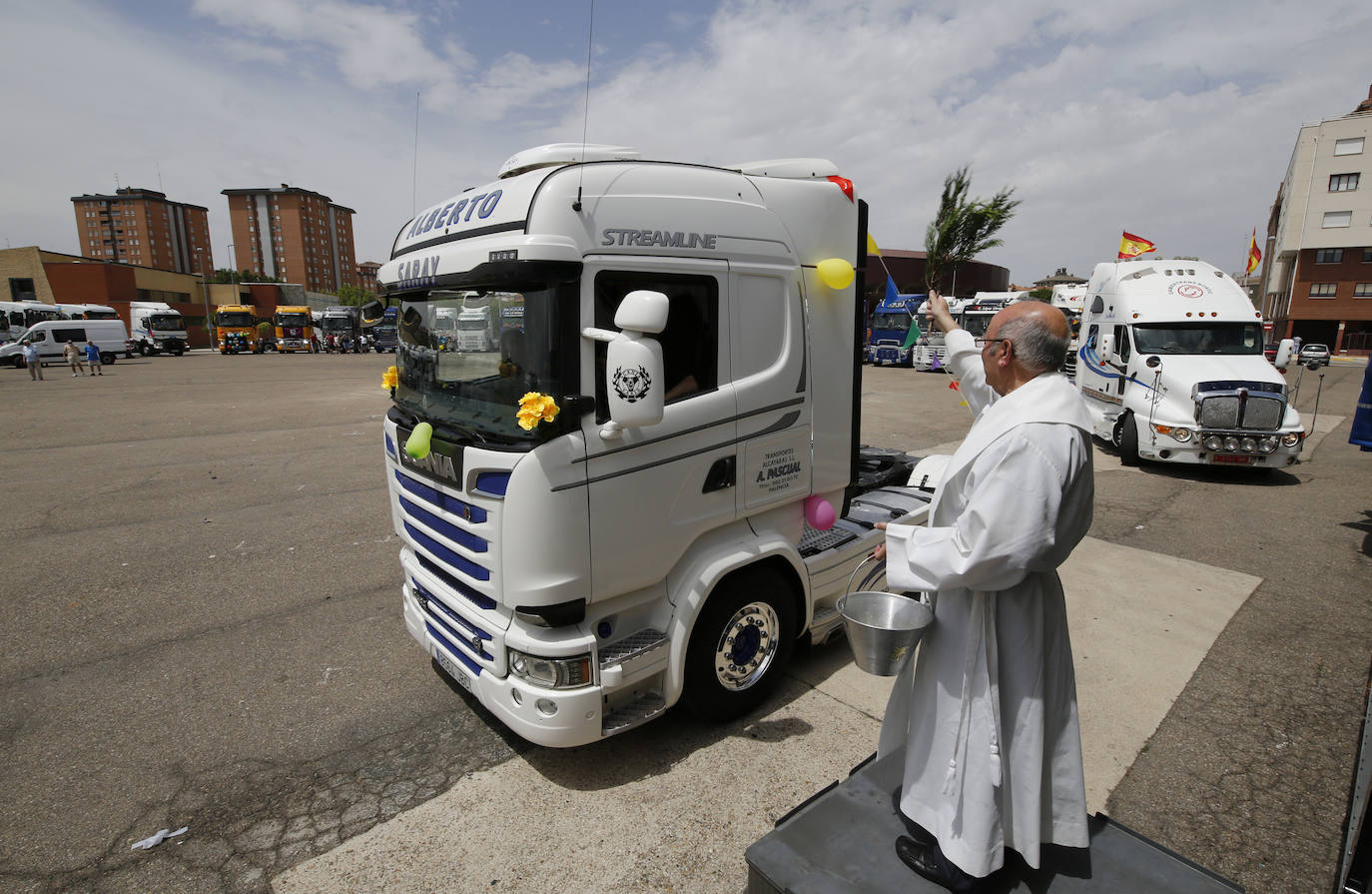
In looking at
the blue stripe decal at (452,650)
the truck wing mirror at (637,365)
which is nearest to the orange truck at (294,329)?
the blue stripe decal at (452,650)

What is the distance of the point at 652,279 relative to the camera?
3.12m

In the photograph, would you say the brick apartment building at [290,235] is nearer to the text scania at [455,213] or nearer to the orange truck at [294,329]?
the orange truck at [294,329]

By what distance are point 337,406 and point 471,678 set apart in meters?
15.3

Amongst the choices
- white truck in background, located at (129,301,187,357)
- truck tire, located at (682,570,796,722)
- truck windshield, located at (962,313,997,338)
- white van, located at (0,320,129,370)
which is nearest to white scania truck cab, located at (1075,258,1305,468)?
truck tire, located at (682,570,796,722)

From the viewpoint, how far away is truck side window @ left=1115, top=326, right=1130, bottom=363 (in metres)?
11.0

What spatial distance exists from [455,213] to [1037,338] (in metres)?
2.77

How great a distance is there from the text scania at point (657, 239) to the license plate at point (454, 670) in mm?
2306

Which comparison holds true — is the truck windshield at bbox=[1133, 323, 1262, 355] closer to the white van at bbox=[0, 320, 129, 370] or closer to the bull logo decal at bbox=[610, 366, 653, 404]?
the bull logo decal at bbox=[610, 366, 653, 404]

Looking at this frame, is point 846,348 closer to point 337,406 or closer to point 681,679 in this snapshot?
point 681,679

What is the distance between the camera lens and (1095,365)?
12.4m

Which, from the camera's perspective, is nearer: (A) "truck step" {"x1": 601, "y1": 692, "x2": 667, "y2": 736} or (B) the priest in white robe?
(B) the priest in white robe

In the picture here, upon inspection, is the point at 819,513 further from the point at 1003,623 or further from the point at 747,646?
the point at 1003,623

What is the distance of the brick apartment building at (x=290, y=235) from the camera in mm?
98688

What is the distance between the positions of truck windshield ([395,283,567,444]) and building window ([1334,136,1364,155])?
67.3 m
